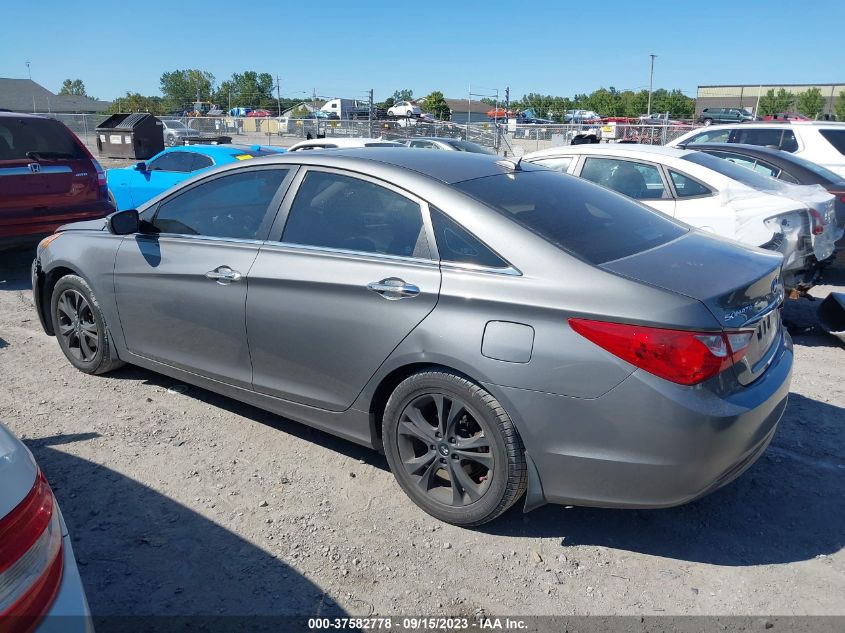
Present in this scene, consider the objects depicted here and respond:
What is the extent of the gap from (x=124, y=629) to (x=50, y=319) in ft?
10.7

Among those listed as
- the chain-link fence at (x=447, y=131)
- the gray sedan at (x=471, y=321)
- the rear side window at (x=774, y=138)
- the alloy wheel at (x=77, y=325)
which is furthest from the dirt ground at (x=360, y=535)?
the chain-link fence at (x=447, y=131)

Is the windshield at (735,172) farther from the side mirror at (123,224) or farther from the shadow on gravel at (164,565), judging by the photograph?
the shadow on gravel at (164,565)

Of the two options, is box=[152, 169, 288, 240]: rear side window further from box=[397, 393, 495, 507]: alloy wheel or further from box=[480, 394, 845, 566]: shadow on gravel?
box=[480, 394, 845, 566]: shadow on gravel

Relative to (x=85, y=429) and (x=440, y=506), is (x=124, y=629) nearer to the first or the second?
(x=440, y=506)

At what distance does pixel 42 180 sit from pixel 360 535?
20.9ft

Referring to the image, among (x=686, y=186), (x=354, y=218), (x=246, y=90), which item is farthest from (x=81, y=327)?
(x=246, y=90)

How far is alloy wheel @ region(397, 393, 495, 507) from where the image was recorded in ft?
9.85

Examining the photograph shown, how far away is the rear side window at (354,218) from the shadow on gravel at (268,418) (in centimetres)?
119

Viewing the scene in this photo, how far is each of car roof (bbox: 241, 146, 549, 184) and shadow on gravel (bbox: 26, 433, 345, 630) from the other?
1862 millimetres

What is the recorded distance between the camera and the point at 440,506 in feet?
10.4

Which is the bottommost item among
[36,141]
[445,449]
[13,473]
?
[445,449]

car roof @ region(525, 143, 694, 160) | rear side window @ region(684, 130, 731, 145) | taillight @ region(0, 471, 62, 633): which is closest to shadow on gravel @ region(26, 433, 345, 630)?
taillight @ region(0, 471, 62, 633)

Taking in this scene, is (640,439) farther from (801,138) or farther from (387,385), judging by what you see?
(801,138)

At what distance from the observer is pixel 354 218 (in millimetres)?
3484
